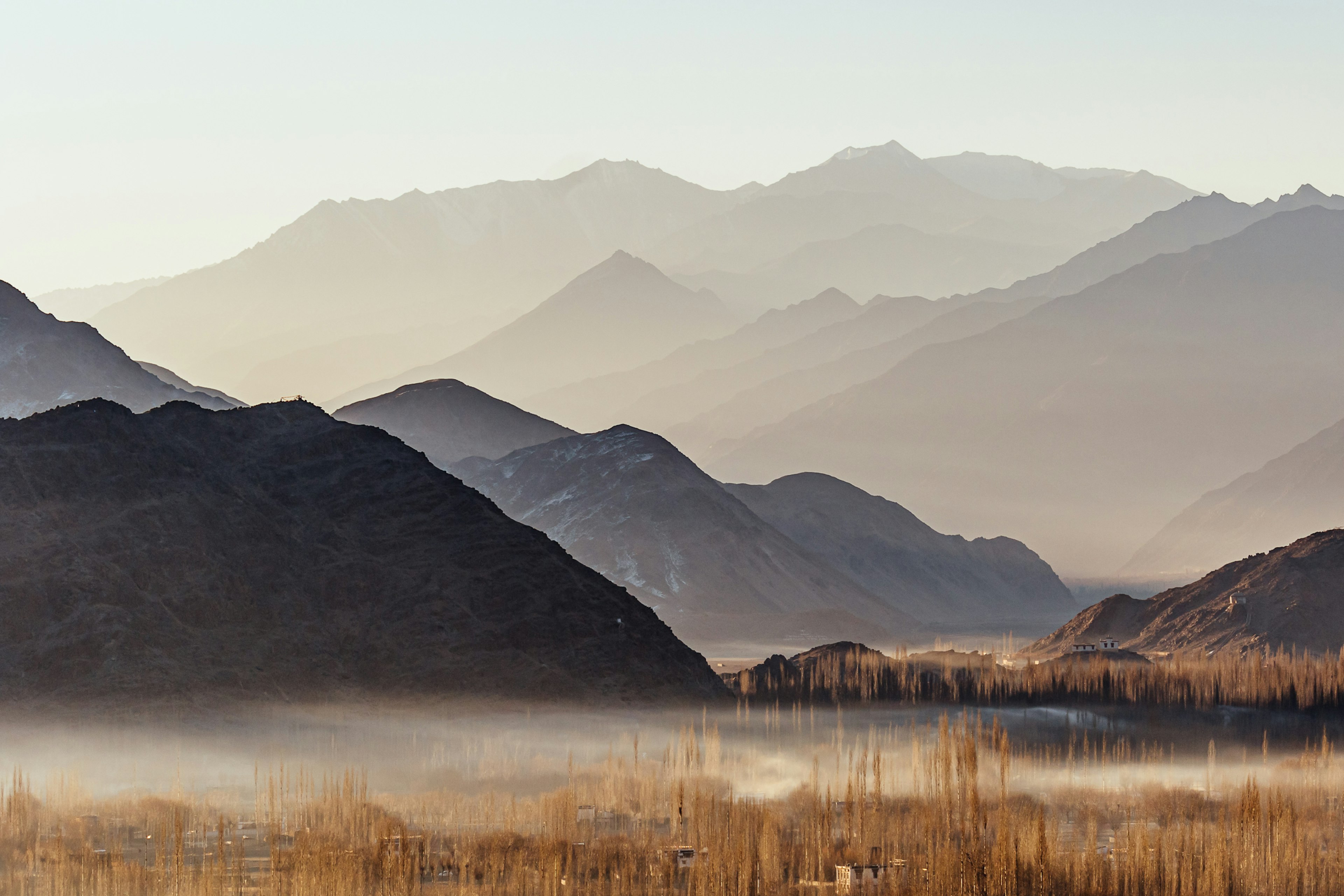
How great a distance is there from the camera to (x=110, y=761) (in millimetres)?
78500

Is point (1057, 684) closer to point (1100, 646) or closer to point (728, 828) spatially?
point (1100, 646)

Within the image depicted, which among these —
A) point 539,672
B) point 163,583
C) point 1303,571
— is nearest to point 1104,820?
point 539,672

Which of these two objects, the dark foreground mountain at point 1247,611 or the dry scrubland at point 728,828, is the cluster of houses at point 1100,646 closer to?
the dark foreground mountain at point 1247,611

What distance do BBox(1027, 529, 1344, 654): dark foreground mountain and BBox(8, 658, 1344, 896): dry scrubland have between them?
58941mm

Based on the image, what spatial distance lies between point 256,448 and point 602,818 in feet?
183

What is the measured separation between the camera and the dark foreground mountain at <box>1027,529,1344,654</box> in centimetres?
14375

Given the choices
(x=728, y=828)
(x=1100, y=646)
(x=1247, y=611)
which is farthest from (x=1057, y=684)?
(x=728, y=828)

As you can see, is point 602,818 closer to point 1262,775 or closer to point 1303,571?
point 1262,775

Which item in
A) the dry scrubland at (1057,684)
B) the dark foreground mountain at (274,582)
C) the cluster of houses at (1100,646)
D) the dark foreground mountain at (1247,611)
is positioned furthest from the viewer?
the cluster of houses at (1100,646)

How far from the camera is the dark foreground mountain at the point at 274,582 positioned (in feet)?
304

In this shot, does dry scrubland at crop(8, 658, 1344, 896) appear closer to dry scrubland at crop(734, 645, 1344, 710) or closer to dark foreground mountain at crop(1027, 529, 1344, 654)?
dry scrubland at crop(734, 645, 1344, 710)

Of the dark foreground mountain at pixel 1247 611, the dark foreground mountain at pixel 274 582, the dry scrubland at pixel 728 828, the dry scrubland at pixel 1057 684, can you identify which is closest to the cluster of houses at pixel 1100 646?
the dark foreground mountain at pixel 1247 611

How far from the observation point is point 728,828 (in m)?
59.1

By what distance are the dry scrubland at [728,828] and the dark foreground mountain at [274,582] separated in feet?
47.6
